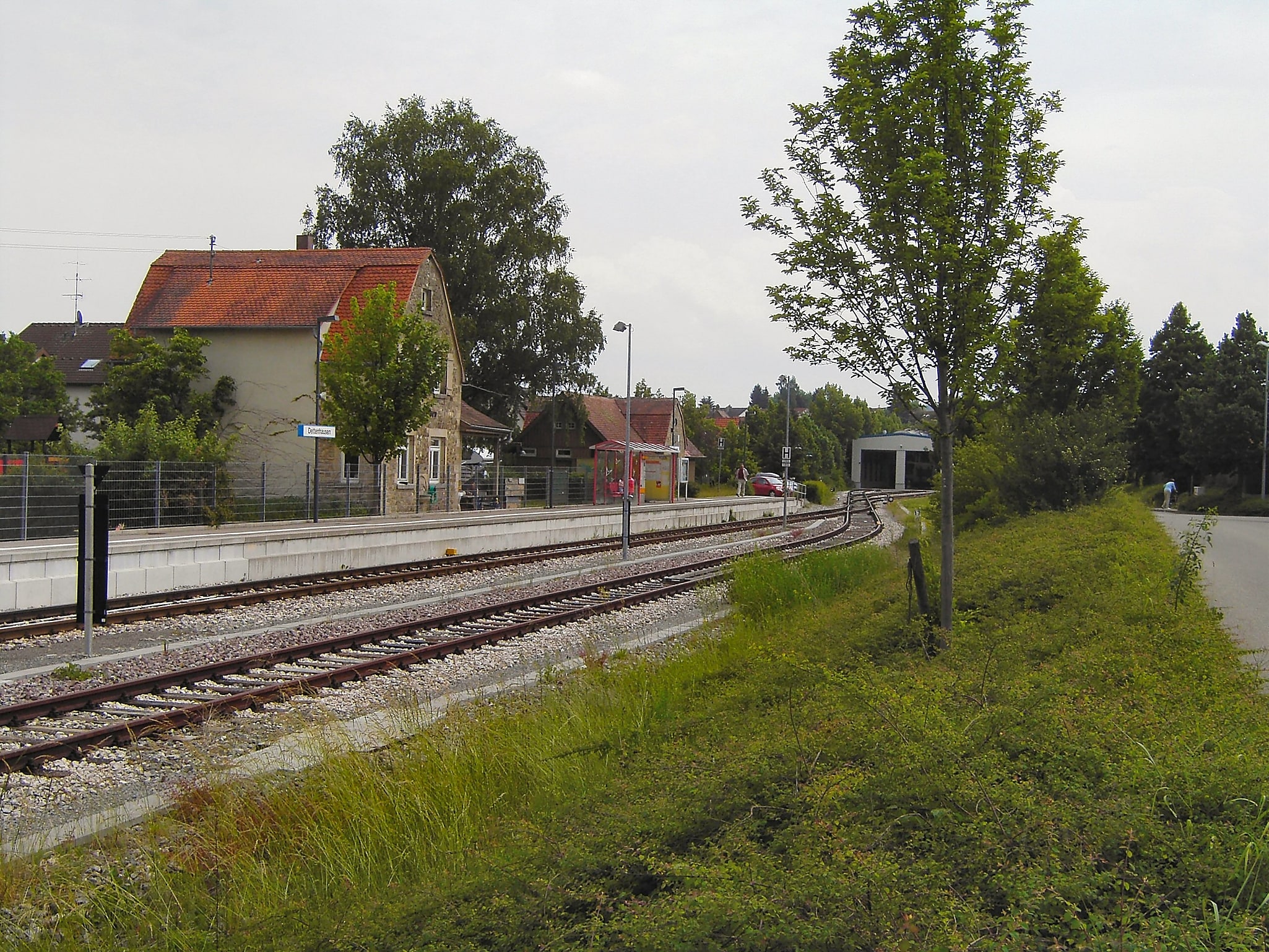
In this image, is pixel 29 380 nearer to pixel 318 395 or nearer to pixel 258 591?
pixel 318 395

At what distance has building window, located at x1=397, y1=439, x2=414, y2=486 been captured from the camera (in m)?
40.8

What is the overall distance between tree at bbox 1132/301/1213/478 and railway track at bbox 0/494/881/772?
2212 inches

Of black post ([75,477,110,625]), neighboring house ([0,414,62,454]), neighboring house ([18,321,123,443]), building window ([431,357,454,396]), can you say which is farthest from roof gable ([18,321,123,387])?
black post ([75,477,110,625])

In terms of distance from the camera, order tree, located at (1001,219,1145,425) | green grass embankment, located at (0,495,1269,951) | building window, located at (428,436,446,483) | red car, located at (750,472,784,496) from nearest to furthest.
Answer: green grass embankment, located at (0,495,1269,951), tree, located at (1001,219,1145,425), building window, located at (428,436,446,483), red car, located at (750,472,784,496)

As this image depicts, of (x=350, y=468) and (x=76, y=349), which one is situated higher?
(x=76, y=349)

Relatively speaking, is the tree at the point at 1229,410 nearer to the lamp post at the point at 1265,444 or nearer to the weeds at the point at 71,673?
the lamp post at the point at 1265,444

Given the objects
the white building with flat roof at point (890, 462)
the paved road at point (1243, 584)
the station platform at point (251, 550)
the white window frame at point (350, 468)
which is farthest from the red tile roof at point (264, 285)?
the white building with flat roof at point (890, 462)

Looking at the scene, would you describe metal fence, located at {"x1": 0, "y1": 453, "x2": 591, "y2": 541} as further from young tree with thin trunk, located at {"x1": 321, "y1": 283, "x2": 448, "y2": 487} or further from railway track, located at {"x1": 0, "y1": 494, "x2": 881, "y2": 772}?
railway track, located at {"x1": 0, "y1": 494, "x2": 881, "y2": 772}

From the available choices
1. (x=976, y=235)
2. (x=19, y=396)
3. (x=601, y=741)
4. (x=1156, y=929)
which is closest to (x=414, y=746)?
(x=601, y=741)

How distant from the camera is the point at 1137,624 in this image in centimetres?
812

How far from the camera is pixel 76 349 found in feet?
222

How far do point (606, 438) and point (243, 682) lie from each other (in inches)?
2018

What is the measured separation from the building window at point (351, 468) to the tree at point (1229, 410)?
Result: 44.2 m

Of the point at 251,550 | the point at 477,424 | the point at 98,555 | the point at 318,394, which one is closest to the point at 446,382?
the point at 477,424
